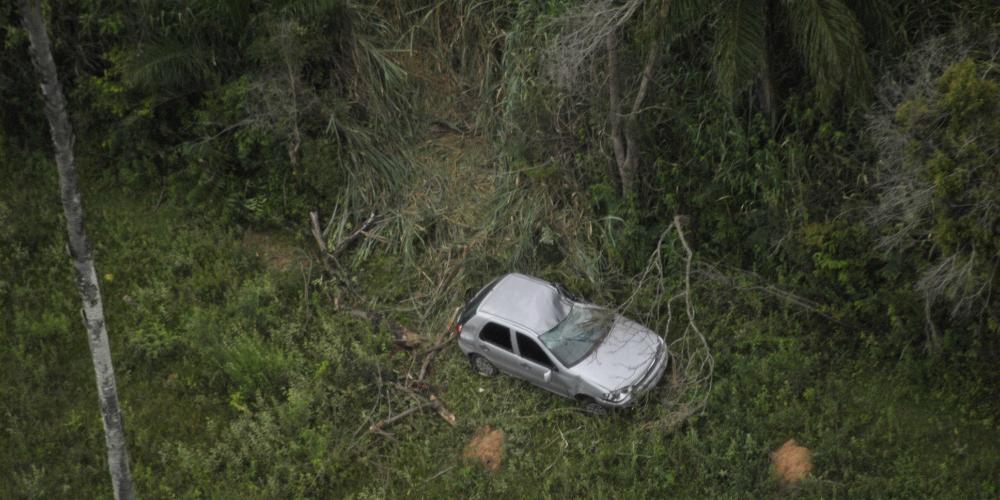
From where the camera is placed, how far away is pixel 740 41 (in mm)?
10125

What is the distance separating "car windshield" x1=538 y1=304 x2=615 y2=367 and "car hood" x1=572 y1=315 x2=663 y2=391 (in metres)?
0.10

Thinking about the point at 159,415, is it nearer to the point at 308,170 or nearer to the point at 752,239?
the point at 308,170

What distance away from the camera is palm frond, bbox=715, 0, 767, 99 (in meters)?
10.1

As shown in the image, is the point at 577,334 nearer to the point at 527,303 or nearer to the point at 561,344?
the point at 561,344

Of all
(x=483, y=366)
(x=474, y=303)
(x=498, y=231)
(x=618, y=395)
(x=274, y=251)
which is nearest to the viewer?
(x=618, y=395)

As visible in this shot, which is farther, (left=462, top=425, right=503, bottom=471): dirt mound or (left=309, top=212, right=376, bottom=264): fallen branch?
(left=309, top=212, right=376, bottom=264): fallen branch

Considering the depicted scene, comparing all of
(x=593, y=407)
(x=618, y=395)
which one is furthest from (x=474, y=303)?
(x=618, y=395)

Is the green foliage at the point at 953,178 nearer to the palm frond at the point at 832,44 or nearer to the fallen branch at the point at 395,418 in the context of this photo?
the palm frond at the point at 832,44

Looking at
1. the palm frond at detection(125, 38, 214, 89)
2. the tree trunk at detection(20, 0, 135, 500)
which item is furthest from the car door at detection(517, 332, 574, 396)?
the palm frond at detection(125, 38, 214, 89)

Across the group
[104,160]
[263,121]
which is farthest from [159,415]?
[104,160]

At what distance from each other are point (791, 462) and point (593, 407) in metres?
2.44

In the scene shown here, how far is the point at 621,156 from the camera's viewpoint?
12945 millimetres

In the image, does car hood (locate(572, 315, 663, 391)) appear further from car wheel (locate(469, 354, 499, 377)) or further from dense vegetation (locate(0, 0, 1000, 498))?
car wheel (locate(469, 354, 499, 377))

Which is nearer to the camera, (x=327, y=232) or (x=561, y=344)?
(x=561, y=344)
